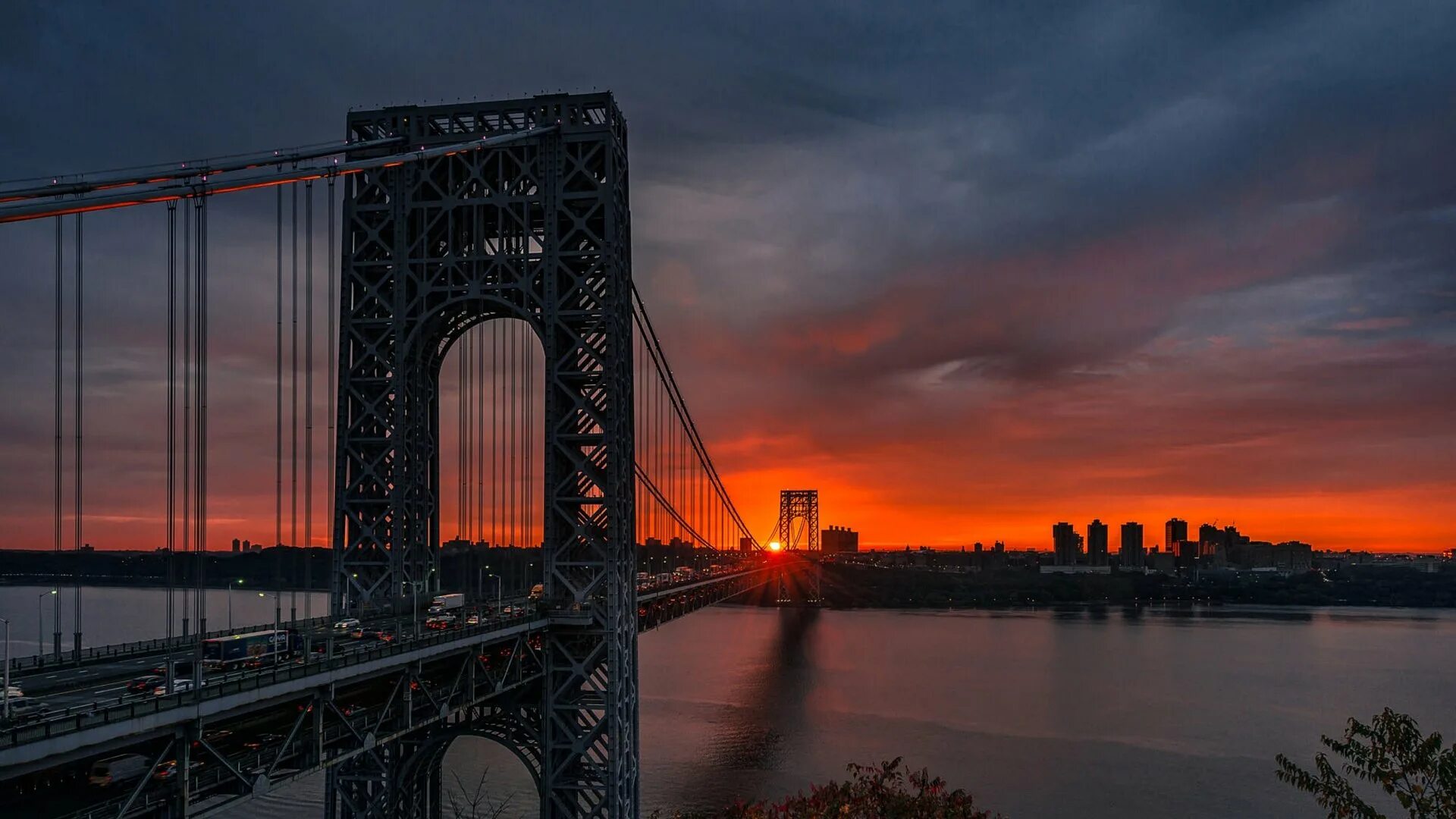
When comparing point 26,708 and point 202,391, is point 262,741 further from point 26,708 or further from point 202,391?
point 202,391

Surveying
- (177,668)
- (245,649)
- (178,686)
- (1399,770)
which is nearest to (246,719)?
(178,686)

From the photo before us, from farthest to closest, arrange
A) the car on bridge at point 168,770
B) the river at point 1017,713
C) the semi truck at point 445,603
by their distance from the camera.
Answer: the river at point 1017,713
the semi truck at point 445,603
the car on bridge at point 168,770

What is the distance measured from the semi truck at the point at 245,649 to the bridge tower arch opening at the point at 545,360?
9.98 m

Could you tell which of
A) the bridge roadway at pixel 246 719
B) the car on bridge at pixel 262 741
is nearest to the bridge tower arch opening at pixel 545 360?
the bridge roadway at pixel 246 719

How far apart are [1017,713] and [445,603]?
62.0 m

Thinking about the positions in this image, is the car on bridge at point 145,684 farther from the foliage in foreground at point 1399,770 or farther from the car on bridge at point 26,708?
the foliage in foreground at point 1399,770

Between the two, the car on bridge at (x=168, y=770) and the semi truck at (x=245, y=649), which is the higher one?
the semi truck at (x=245, y=649)

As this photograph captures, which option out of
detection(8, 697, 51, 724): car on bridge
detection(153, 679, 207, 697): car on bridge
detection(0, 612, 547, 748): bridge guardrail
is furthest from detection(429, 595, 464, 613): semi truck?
detection(8, 697, 51, 724): car on bridge

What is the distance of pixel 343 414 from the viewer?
3731 centimetres

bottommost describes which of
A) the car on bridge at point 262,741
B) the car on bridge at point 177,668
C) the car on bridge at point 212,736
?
the car on bridge at point 262,741

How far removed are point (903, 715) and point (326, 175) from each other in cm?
6856

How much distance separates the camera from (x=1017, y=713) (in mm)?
89125

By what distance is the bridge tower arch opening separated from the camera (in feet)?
120

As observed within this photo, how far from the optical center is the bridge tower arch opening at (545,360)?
3669 centimetres
